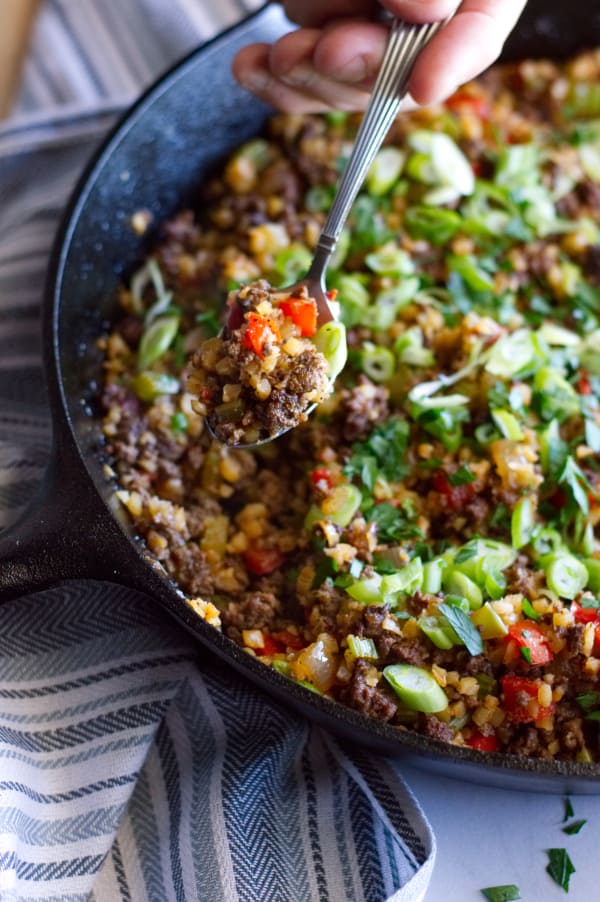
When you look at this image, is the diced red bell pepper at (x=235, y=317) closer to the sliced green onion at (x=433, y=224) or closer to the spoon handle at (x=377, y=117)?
the spoon handle at (x=377, y=117)

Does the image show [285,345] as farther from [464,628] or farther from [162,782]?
[162,782]

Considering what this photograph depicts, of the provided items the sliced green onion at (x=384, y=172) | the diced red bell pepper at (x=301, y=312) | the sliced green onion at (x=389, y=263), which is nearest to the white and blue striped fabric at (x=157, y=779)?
the diced red bell pepper at (x=301, y=312)

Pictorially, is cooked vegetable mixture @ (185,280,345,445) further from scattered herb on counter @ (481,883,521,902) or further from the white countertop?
scattered herb on counter @ (481,883,521,902)

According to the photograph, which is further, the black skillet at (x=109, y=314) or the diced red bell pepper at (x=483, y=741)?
the diced red bell pepper at (x=483, y=741)

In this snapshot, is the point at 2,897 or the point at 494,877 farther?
the point at 494,877

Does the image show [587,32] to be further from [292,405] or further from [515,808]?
[515,808]

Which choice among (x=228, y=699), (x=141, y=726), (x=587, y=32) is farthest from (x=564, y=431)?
(x=587, y=32)

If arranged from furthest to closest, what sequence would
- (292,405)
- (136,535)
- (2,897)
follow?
(136,535) → (292,405) → (2,897)
